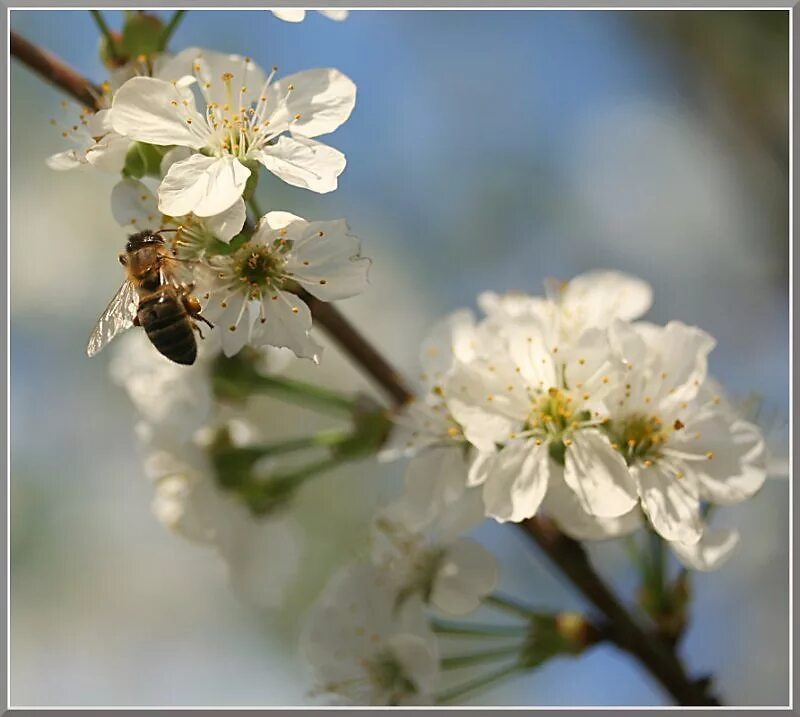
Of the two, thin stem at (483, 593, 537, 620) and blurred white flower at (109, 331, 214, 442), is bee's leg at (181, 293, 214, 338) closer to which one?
blurred white flower at (109, 331, 214, 442)

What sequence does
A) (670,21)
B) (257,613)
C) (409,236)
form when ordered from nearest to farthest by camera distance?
(257,613) → (670,21) → (409,236)

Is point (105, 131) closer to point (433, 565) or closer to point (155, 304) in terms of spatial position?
point (155, 304)

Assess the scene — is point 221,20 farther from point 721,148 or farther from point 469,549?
point 469,549

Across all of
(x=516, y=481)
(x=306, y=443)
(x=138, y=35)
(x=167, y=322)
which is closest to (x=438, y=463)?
(x=516, y=481)

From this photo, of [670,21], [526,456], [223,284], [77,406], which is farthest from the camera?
[670,21]

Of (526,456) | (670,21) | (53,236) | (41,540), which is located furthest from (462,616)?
(670,21)

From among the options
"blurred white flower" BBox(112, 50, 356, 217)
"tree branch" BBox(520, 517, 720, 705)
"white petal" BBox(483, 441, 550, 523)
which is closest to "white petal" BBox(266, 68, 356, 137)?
"blurred white flower" BBox(112, 50, 356, 217)

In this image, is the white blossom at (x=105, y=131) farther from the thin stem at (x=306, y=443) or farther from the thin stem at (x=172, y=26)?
the thin stem at (x=306, y=443)

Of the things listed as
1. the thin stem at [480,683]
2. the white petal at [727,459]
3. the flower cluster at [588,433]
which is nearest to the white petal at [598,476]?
the flower cluster at [588,433]
